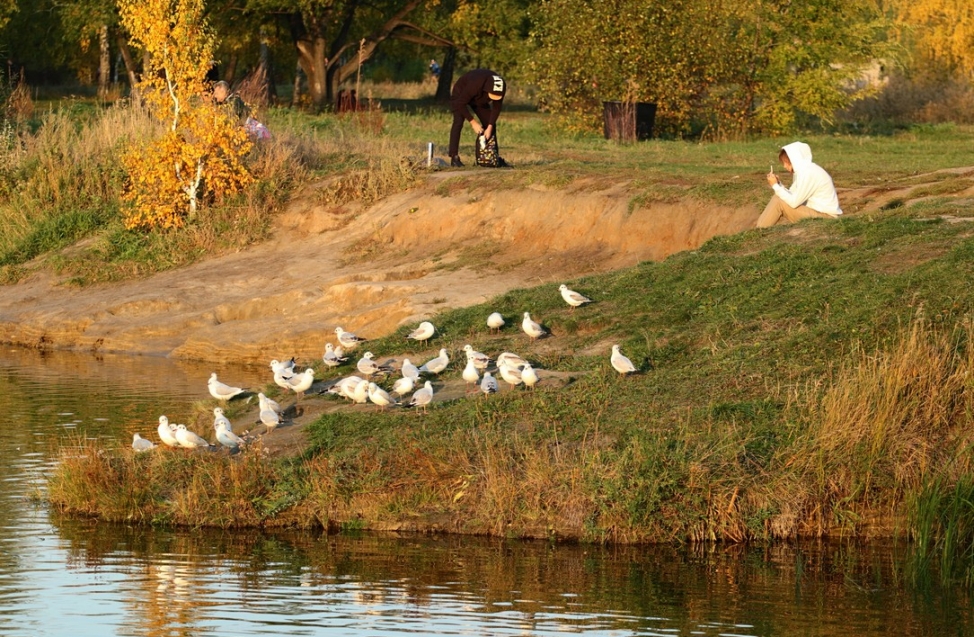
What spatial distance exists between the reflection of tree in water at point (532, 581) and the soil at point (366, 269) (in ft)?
23.2

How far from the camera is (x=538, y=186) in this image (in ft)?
74.2

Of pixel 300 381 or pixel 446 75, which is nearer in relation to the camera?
pixel 300 381

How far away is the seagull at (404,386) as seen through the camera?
13680 millimetres

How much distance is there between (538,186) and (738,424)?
10.8 meters

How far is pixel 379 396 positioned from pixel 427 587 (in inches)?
128

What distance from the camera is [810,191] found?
57.9 feet

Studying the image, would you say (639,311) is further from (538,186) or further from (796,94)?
(796,94)

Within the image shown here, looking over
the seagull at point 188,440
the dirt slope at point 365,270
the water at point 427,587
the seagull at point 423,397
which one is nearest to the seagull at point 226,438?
the seagull at point 188,440

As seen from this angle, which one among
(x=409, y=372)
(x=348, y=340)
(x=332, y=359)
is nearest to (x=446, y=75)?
(x=348, y=340)

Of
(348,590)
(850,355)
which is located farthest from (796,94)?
(348,590)

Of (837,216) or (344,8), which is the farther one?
(344,8)

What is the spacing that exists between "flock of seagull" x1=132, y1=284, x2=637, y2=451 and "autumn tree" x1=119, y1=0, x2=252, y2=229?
9.61 metres

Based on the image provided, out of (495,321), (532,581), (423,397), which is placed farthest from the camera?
(495,321)

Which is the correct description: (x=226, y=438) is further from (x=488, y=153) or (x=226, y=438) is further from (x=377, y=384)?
(x=488, y=153)
